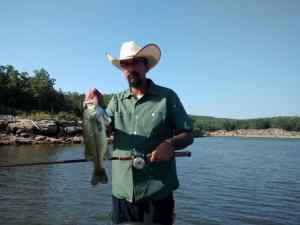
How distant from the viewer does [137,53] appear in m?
5.07

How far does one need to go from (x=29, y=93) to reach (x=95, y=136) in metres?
76.6

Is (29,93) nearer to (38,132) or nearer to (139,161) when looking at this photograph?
(38,132)

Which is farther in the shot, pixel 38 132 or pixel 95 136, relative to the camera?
pixel 38 132

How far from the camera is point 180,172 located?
29.9 metres

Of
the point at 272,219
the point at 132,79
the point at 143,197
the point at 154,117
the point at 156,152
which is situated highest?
the point at 132,79

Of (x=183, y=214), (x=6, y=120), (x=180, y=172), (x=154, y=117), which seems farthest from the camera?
(x=6, y=120)

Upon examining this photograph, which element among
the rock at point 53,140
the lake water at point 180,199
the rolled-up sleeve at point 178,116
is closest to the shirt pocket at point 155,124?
the rolled-up sleeve at point 178,116

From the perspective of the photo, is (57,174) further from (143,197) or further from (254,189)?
(143,197)

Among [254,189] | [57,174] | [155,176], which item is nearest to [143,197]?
[155,176]

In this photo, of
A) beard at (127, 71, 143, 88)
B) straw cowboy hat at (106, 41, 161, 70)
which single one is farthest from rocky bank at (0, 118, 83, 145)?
beard at (127, 71, 143, 88)

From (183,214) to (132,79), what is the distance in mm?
11918

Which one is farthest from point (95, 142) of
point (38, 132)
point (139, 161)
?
point (38, 132)

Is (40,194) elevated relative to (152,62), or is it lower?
lower

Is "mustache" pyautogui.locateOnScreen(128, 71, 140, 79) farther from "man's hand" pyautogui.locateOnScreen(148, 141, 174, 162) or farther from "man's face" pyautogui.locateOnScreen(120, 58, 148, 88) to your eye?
"man's hand" pyautogui.locateOnScreen(148, 141, 174, 162)
